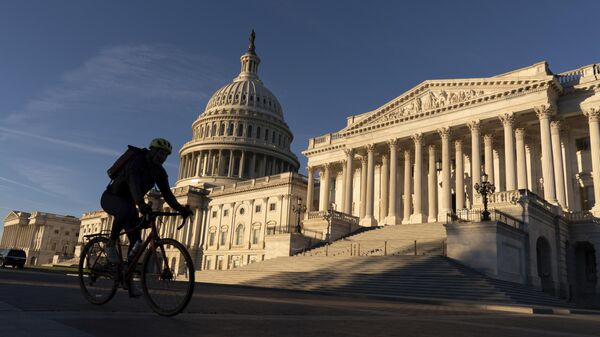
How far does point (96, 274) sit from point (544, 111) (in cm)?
4166

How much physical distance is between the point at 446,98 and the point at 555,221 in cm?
1744

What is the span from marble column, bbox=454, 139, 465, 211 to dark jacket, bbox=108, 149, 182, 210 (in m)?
41.7

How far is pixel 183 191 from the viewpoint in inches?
3696

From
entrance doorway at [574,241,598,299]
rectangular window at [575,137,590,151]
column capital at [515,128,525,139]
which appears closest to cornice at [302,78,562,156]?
column capital at [515,128,525,139]

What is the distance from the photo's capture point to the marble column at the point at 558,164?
39219mm

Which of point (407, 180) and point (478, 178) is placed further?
point (407, 180)

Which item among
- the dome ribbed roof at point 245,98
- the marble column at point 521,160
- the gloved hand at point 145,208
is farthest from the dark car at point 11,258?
the dome ribbed roof at point 245,98

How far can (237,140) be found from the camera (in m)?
117

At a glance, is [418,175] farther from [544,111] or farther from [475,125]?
[544,111]

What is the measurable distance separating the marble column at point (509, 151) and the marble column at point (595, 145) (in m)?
6.24

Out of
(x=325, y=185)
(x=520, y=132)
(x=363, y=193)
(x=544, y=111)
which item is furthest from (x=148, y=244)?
(x=325, y=185)

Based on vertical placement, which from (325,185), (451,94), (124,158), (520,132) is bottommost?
(124,158)

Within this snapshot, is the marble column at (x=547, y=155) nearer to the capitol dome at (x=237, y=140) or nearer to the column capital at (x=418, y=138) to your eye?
the column capital at (x=418, y=138)

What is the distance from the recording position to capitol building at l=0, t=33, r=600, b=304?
110 ft
